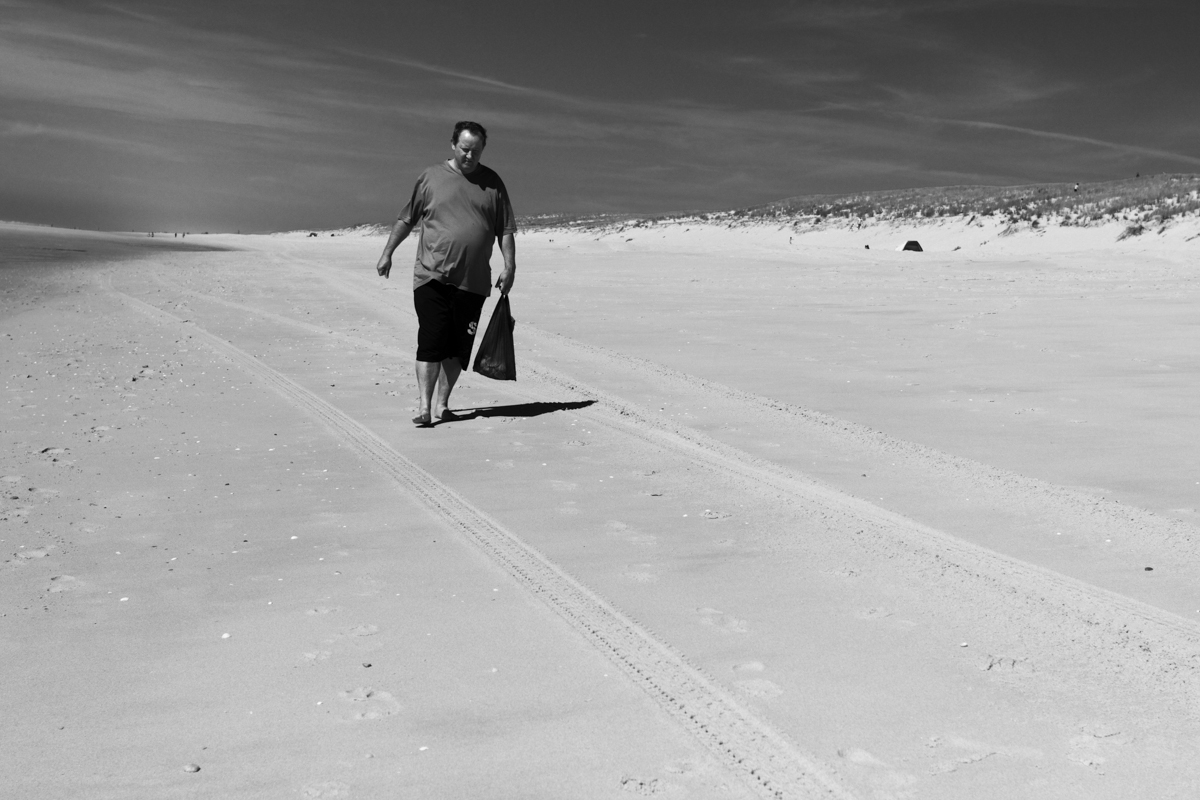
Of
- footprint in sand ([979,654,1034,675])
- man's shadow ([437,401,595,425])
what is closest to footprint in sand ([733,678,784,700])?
footprint in sand ([979,654,1034,675])

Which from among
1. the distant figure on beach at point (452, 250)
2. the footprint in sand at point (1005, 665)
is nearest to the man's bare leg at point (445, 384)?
the distant figure on beach at point (452, 250)

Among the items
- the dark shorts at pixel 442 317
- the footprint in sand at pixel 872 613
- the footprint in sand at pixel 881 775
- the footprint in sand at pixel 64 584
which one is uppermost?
the dark shorts at pixel 442 317

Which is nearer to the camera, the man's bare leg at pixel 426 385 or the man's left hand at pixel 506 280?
the man's bare leg at pixel 426 385

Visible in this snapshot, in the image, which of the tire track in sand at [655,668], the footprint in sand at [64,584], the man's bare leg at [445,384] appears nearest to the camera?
the tire track in sand at [655,668]

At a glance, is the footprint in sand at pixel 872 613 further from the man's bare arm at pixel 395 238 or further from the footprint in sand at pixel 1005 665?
the man's bare arm at pixel 395 238

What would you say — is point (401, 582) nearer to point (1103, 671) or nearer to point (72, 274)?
point (1103, 671)

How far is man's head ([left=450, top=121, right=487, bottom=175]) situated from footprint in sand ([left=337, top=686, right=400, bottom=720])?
196 inches

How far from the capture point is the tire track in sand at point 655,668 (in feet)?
9.39

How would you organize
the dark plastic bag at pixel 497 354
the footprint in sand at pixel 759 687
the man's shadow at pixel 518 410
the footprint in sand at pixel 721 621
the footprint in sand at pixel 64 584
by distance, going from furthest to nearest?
the dark plastic bag at pixel 497 354 → the man's shadow at pixel 518 410 → the footprint in sand at pixel 64 584 → the footprint in sand at pixel 721 621 → the footprint in sand at pixel 759 687

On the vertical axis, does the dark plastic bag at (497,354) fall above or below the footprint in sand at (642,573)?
above

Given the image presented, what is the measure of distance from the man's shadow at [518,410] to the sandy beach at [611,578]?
0.06 meters

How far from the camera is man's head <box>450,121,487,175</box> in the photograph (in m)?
7.67

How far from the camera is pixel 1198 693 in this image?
3299 millimetres

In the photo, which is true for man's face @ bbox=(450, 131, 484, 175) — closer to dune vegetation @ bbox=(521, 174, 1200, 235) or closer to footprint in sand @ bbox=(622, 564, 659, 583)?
footprint in sand @ bbox=(622, 564, 659, 583)
